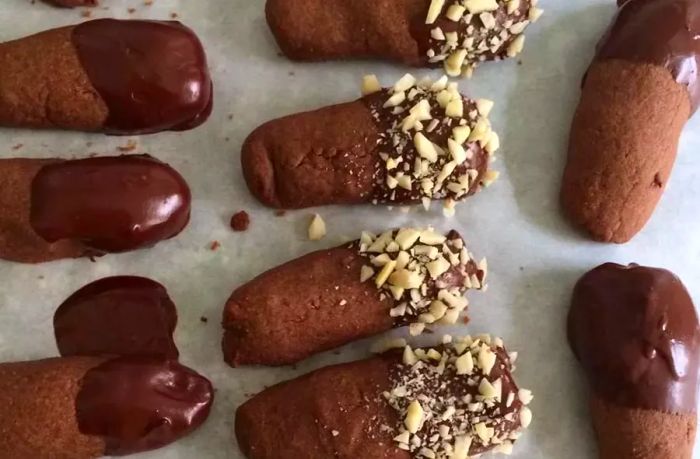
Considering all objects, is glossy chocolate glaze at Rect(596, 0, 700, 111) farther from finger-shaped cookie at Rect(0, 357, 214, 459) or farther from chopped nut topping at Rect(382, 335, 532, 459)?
finger-shaped cookie at Rect(0, 357, 214, 459)

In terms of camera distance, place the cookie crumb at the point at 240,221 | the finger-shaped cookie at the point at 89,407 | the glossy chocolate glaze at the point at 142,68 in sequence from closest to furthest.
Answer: the finger-shaped cookie at the point at 89,407 < the glossy chocolate glaze at the point at 142,68 < the cookie crumb at the point at 240,221

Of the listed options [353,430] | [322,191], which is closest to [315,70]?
[322,191]

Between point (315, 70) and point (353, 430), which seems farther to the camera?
point (315, 70)

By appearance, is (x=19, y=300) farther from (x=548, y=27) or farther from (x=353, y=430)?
(x=548, y=27)

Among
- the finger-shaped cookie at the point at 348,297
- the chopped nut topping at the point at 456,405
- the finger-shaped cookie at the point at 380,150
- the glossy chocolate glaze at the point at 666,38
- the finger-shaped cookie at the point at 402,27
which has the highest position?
the glossy chocolate glaze at the point at 666,38

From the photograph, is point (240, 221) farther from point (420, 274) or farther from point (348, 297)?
point (420, 274)

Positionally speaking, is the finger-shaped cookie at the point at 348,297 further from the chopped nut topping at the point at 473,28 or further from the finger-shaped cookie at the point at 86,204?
the chopped nut topping at the point at 473,28

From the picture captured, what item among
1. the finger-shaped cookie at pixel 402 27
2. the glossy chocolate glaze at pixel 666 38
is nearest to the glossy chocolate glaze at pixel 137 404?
the finger-shaped cookie at pixel 402 27
